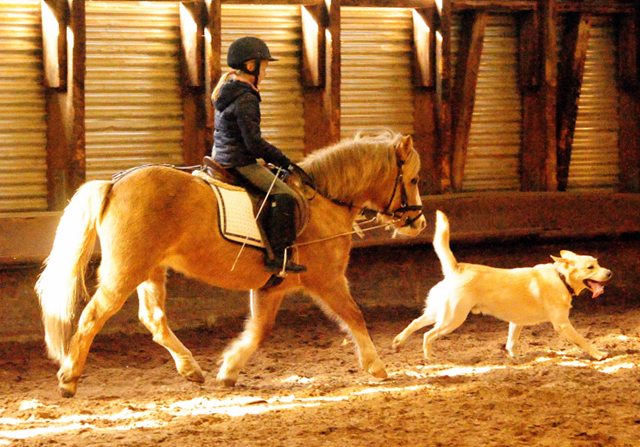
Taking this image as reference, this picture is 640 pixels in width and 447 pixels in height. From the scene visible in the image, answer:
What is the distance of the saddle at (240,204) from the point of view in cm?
554

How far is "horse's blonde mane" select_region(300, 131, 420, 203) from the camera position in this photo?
624cm

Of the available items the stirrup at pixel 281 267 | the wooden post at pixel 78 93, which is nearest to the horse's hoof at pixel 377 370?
the stirrup at pixel 281 267

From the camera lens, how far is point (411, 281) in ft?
31.5

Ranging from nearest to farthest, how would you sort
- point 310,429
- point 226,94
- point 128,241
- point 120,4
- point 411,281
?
point 310,429 → point 128,241 → point 226,94 → point 120,4 → point 411,281

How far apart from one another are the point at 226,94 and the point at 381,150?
1.40 meters

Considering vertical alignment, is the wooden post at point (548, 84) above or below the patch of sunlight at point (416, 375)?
above

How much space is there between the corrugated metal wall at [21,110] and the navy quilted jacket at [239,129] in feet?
11.8

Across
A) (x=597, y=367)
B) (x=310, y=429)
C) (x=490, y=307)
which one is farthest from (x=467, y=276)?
(x=310, y=429)

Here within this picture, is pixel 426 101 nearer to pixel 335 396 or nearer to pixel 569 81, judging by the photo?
pixel 569 81

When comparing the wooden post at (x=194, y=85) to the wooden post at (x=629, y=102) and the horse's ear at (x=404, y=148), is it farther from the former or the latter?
A: the wooden post at (x=629, y=102)

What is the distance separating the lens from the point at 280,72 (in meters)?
9.69

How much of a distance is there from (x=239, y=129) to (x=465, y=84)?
5.21 meters

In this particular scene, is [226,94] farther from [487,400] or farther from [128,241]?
[487,400]

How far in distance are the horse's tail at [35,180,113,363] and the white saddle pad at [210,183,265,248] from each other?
784 mm
